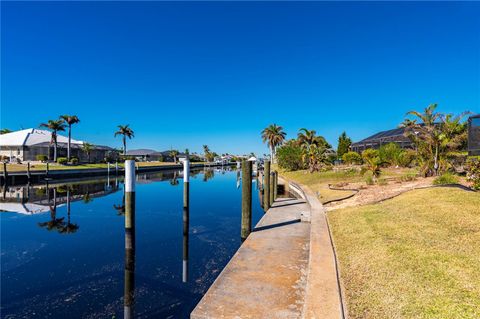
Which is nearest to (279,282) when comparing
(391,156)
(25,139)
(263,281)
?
(263,281)

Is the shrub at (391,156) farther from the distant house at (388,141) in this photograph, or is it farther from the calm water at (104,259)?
the calm water at (104,259)

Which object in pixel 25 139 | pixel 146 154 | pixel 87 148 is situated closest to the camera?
pixel 25 139

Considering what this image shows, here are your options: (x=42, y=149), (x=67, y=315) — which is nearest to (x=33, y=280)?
(x=67, y=315)

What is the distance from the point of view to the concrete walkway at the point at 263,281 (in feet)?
14.1

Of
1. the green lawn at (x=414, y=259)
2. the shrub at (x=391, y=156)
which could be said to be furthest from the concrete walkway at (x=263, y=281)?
the shrub at (x=391, y=156)

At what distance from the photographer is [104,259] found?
8.48 metres

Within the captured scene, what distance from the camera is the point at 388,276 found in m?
4.79

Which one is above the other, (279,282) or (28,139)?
(28,139)

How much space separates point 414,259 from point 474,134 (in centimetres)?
1615

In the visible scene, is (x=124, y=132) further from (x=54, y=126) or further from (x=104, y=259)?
(x=104, y=259)

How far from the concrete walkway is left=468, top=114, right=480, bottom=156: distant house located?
1449 centimetres

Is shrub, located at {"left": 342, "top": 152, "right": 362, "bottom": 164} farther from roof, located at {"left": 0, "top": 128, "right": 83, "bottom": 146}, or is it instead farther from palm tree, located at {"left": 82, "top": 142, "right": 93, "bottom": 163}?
roof, located at {"left": 0, "top": 128, "right": 83, "bottom": 146}

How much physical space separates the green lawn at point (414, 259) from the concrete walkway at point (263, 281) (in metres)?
0.89

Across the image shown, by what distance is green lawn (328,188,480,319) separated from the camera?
3.88 meters
